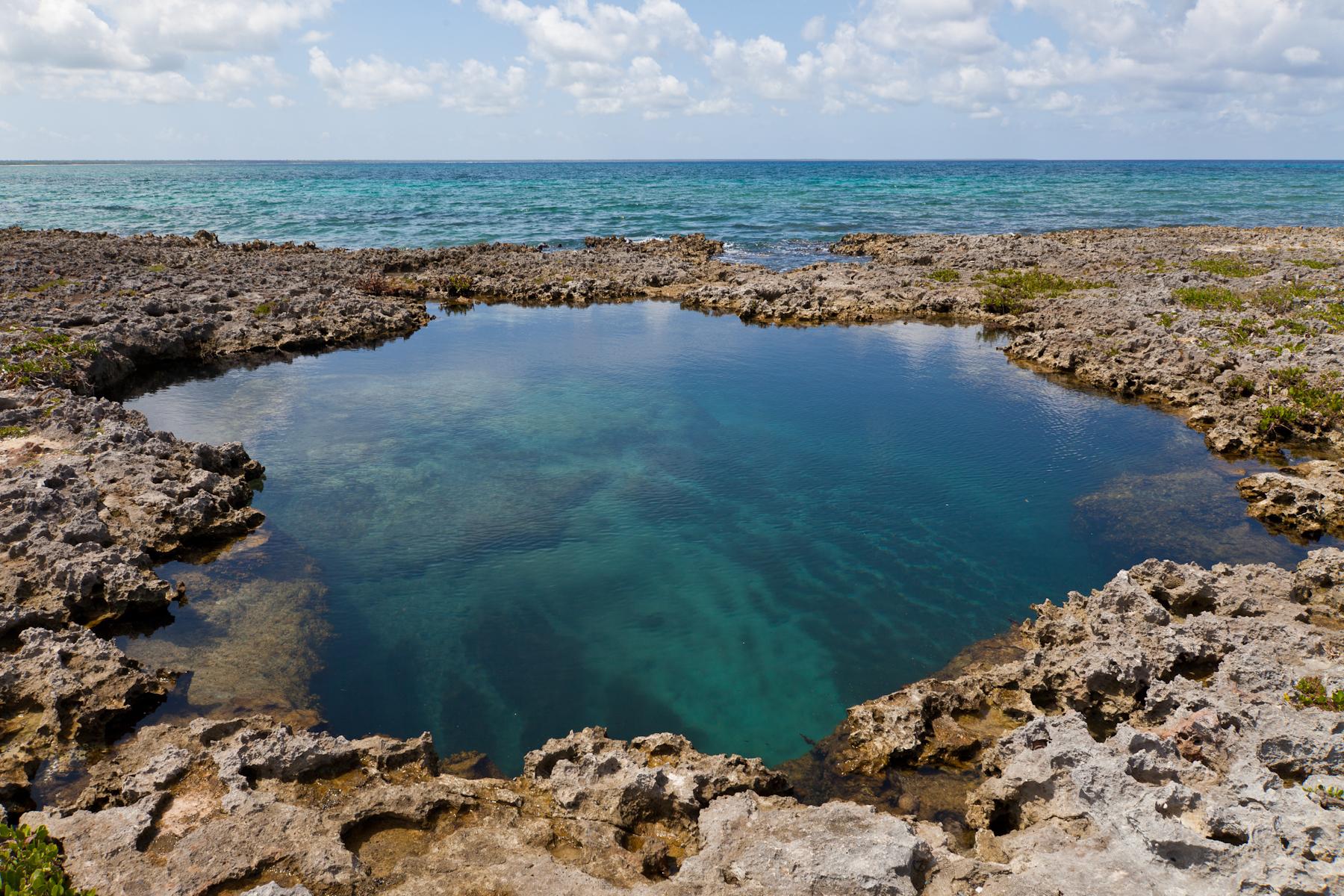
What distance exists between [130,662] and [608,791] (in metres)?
8.42

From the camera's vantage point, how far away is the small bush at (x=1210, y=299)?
99.8ft

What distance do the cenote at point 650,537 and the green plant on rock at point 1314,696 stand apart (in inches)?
191

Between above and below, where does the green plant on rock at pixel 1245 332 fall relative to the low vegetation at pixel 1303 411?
above

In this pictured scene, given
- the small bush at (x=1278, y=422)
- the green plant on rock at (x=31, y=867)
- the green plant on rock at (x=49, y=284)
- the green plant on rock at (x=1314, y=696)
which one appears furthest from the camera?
the green plant on rock at (x=49, y=284)

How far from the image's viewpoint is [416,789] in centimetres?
871

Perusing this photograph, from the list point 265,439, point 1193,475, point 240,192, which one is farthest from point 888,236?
point 240,192

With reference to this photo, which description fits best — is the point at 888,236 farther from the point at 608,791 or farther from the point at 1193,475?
the point at 608,791

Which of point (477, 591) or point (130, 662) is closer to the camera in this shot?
point (130, 662)

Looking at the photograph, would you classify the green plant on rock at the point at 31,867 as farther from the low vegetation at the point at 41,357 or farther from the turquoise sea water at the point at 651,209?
the turquoise sea water at the point at 651,209

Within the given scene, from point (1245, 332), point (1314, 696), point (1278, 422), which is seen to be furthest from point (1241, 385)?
point (1314, 696)

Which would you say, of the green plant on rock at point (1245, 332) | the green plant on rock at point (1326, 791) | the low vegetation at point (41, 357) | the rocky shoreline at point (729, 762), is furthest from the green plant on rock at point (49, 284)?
the green plant on rock at point (1245, 332)

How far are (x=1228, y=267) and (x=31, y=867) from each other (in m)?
49.0

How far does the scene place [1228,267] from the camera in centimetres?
3772

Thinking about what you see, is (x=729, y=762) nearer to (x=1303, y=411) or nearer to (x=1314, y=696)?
(x=1314, y=696)
